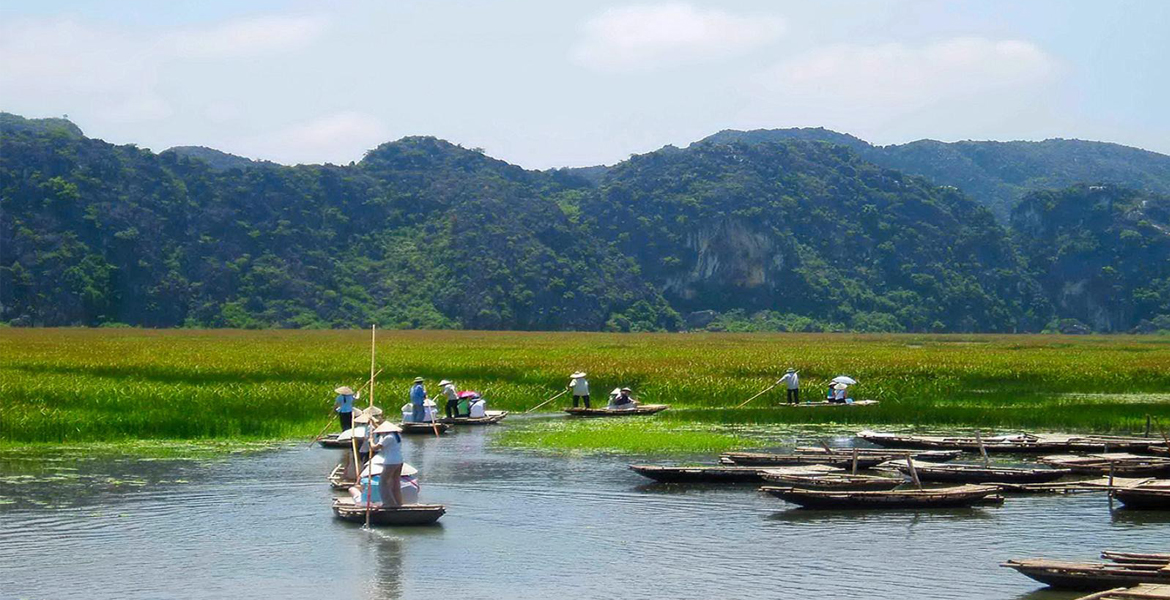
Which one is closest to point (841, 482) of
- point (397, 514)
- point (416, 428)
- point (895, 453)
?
point (895, 453)

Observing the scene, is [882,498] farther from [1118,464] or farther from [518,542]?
[1118,464]

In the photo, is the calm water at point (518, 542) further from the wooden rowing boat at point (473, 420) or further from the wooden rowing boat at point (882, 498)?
the wooden rowing boat at point (473, 420)

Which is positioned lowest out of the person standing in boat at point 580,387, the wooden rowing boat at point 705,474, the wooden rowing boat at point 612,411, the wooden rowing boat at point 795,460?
the wooden rowing boat at point 705,474

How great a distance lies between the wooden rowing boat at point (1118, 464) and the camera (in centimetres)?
2514

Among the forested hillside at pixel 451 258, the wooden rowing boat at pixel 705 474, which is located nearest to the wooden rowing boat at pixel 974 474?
the wooden rowing boat at pixel 705 474

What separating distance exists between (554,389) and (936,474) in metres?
20.9

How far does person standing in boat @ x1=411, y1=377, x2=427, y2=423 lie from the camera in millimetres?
33406

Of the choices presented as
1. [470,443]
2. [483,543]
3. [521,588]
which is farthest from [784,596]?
[470,443]

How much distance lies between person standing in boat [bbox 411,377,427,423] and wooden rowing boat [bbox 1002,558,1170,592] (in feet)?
62.1

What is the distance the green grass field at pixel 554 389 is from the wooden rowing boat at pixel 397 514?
10.7m

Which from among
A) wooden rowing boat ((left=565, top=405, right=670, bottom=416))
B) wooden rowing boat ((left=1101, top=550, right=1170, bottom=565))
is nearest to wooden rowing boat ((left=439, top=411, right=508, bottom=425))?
wooden rowing boat ((left=565, top=405, right=670, bottom=416))

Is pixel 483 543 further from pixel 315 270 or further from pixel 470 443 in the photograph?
pixel 315 270

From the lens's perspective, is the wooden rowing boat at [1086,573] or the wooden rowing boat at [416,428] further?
the wooden rowing boat at [416,428]

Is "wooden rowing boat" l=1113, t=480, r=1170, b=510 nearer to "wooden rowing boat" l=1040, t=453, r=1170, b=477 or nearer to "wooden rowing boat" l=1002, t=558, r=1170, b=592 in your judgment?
"wooden rowing boat" l=1040, t=453, r=1170, b=477
